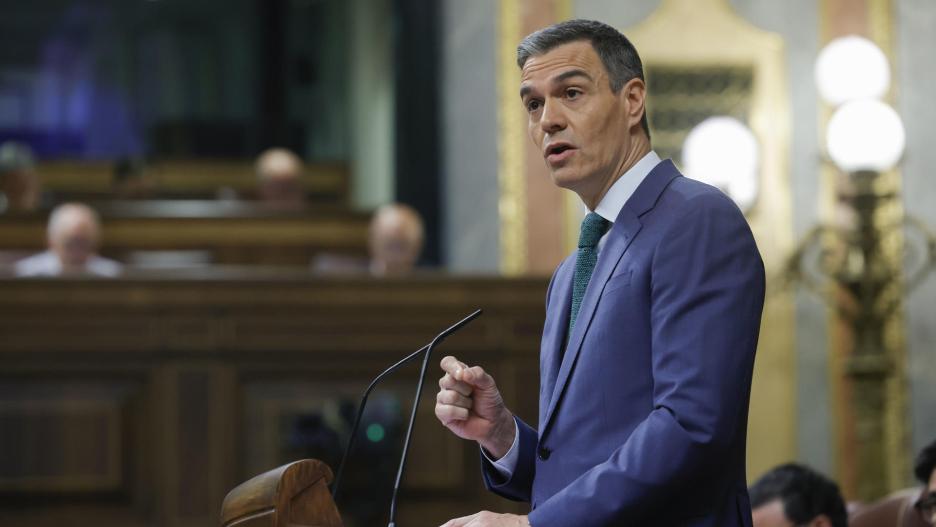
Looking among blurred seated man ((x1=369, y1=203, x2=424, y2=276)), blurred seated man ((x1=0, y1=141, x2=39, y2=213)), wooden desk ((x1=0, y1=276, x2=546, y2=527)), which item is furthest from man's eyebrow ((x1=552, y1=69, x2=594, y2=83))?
blurred seated man ((x1=0, y1=141, x2=39, y2=213))

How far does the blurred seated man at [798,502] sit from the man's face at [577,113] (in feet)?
4.97

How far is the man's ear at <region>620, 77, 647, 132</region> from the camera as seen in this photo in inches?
74.1

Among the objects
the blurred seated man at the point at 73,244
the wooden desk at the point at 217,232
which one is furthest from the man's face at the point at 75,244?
the wooden desk at the point at 217,232

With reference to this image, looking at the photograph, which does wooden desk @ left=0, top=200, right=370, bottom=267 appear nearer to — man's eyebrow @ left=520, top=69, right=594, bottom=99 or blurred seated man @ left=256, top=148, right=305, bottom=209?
blurred seated man @ left=256, top=148, right=305, bottom=209

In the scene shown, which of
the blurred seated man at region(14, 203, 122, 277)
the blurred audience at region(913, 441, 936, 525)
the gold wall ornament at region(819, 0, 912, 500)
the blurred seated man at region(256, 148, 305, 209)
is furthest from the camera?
the blurred seated man at region(256, 148, 305, 209)

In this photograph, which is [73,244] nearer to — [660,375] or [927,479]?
[927,479]

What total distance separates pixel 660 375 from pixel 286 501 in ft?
1.61

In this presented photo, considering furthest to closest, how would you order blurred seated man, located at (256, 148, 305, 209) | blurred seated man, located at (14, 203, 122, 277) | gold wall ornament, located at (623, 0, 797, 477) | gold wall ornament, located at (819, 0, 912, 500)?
1. blurred seated man, located at (256, 148, 305, 209)
2. gold wall ornament, located at (623, 0, 797, 477)
3. gold wall ornament, located at (819, 0, 912, 500)
4. blurred seated man, located at (14, 203, 122, 277)

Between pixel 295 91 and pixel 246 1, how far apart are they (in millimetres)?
1023

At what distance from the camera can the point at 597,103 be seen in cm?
186

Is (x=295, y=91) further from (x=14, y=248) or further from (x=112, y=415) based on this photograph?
(x=112, y=415)

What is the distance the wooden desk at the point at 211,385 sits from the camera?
16.4 ft

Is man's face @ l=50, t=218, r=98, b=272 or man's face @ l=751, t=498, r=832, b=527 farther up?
man's face @ l=50, t=218, r=98, b=272

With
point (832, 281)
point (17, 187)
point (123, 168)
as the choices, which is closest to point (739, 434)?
point (832, 281)
